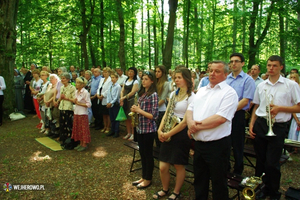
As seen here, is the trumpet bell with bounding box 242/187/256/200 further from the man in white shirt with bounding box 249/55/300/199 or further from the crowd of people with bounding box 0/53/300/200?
the man in white shirt with bounding box 249/55/300/199

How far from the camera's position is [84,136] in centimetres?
569

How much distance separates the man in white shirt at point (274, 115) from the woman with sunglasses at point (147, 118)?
1727 mm

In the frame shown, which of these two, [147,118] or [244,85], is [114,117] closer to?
[147,118]

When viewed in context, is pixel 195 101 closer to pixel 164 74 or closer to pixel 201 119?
pixel 201 119

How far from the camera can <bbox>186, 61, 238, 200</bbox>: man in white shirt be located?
2.43 meters

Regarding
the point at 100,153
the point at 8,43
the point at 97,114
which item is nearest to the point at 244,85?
the point at 100,153

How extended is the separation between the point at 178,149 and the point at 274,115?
1.53 m

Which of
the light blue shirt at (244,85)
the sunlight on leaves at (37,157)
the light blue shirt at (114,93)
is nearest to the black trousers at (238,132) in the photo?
the light blue shirt at (244,85)

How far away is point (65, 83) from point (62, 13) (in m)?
9.04

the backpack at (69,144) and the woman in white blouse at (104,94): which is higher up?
the woman in white blouse at (104,94)

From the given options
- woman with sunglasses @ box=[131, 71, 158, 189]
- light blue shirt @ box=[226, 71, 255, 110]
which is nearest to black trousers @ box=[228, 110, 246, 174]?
light blue shirt @ box=[226, 71, 255, 110]

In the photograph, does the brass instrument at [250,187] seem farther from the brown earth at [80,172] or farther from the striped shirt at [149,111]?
the striped shirt at [149,111]

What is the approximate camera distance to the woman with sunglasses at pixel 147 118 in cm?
360

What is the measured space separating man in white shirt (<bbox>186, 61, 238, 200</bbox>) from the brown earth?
124 centimetres
